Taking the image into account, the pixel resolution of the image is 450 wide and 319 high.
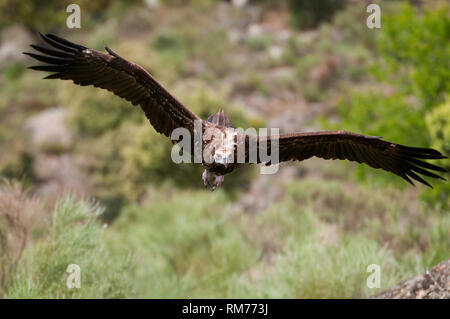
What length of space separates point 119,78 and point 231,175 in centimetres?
1083

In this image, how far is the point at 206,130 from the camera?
391cm

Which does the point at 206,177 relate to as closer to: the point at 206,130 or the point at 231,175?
the point at 206,130

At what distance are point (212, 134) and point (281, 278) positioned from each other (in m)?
3.01

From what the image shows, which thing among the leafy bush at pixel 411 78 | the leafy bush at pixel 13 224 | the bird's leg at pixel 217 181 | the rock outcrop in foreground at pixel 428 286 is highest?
the leafy bush at pixel 411 78

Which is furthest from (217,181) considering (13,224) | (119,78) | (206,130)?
(13,224)

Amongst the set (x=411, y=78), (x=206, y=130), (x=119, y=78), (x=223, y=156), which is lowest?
(x=223, y=156)

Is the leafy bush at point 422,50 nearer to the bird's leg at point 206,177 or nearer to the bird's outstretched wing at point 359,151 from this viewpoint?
the bird's outstretched wing at point 359,151

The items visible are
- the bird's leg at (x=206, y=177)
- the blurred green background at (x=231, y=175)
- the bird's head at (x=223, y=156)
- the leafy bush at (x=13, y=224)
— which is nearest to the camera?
the bird's head at (x=223, y=156)

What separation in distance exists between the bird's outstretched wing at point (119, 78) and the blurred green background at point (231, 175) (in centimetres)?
158

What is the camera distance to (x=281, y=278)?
20.5ft

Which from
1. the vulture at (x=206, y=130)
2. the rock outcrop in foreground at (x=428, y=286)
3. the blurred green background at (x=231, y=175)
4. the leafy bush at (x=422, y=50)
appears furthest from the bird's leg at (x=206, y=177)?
the leafy bush at (x=422, y=50)

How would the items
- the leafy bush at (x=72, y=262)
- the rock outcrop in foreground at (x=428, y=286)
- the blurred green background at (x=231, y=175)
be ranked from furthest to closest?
the blurred green background at (x=231, y=175)
the leafy bush at (x=72, y=262)
the rock outcrop in foreground at (x=428, y=286)

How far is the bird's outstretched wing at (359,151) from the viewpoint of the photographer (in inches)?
175
